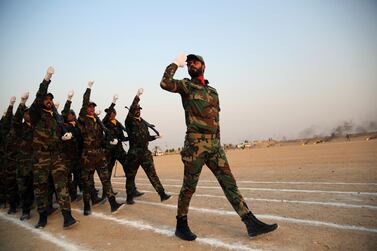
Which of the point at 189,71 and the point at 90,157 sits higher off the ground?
the point at 189,71

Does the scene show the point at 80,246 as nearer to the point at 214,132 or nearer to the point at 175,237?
the point at 175,237

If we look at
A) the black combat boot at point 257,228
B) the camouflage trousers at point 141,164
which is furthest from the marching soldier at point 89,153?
the black combat boot at point 257,228

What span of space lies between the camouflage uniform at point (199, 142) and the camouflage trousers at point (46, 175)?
291cm

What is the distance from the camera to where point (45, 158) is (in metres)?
6.63

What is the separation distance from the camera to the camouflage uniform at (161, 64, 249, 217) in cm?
459

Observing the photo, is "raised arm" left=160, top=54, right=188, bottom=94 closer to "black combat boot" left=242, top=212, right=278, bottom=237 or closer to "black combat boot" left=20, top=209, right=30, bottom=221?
"black combat boot" left=242, top=212, right=278, bottom=237

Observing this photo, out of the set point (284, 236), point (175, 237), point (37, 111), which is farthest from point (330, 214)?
point (37, 111)

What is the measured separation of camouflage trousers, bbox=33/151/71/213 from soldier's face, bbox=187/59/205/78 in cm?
352

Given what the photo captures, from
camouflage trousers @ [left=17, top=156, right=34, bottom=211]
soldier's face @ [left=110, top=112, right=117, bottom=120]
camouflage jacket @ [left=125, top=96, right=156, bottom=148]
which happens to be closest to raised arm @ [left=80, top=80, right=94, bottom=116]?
camouflage jacket @ [left=125, top=96, right=156, bottom=148]

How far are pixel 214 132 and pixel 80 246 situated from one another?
101 inches

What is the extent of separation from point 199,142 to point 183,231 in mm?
1264

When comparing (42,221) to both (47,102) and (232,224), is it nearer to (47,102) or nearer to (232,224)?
(47,102)

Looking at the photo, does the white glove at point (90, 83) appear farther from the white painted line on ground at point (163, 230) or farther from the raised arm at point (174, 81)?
the raised arm at point (174, 81)

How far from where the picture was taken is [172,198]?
27.6 ft
